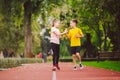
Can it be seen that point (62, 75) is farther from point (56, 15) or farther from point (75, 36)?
point (56, 15)

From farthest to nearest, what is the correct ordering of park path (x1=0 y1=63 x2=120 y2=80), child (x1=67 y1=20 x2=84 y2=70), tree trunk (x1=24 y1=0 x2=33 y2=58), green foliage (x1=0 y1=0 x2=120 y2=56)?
tree trunk (x1=24 y1=0 x2=33 y2=58)
green foliage (x1=0 y1=0 x2=120 y2=56)
child (x1=67 y1=20 x2=84 y2=70)
park path (x1=0 y1=63 x2=120 y2=80)

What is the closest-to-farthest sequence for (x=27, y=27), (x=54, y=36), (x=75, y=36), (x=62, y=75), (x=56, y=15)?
(x=62, y=75), (x=54, y=36), (x=75, y=36), (x=27, y=27), (x=56, y=15)

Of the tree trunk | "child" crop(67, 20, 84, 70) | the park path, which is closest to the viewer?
the park path

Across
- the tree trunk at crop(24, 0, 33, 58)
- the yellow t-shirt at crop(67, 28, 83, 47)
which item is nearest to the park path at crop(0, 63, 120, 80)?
the yellow t-shirt at crop(67, 28, 83, 47)

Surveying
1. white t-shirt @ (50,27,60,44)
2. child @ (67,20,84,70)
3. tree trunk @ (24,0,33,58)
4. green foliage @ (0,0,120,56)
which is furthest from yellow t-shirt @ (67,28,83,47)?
tree trunk @ (24,0,33,58)

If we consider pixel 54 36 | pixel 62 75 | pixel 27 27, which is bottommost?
pixel 62 75

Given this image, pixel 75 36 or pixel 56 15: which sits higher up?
pixel 56 15

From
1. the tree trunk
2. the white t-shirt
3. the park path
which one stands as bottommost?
the park path

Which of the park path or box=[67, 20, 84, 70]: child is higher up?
box=[67, 20, 84, 70]: child

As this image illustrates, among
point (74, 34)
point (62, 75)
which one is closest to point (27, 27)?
point (74, 34)

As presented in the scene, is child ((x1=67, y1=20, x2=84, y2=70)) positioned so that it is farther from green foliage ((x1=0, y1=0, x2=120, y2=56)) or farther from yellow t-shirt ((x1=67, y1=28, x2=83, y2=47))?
green foliage ((x1=0, y1=0, x2=120, y2=56))

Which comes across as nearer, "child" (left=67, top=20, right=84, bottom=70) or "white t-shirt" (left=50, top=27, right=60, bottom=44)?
"white t-shirt" (left=50, top=27, right=60, bottom=44)

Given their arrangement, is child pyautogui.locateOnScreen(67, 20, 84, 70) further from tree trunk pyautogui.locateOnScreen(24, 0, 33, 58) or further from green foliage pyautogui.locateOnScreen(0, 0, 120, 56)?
tree trunk pyautogui.locateOnScreen(24, 0, 33, 58)

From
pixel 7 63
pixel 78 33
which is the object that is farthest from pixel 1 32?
pixel 78 33
